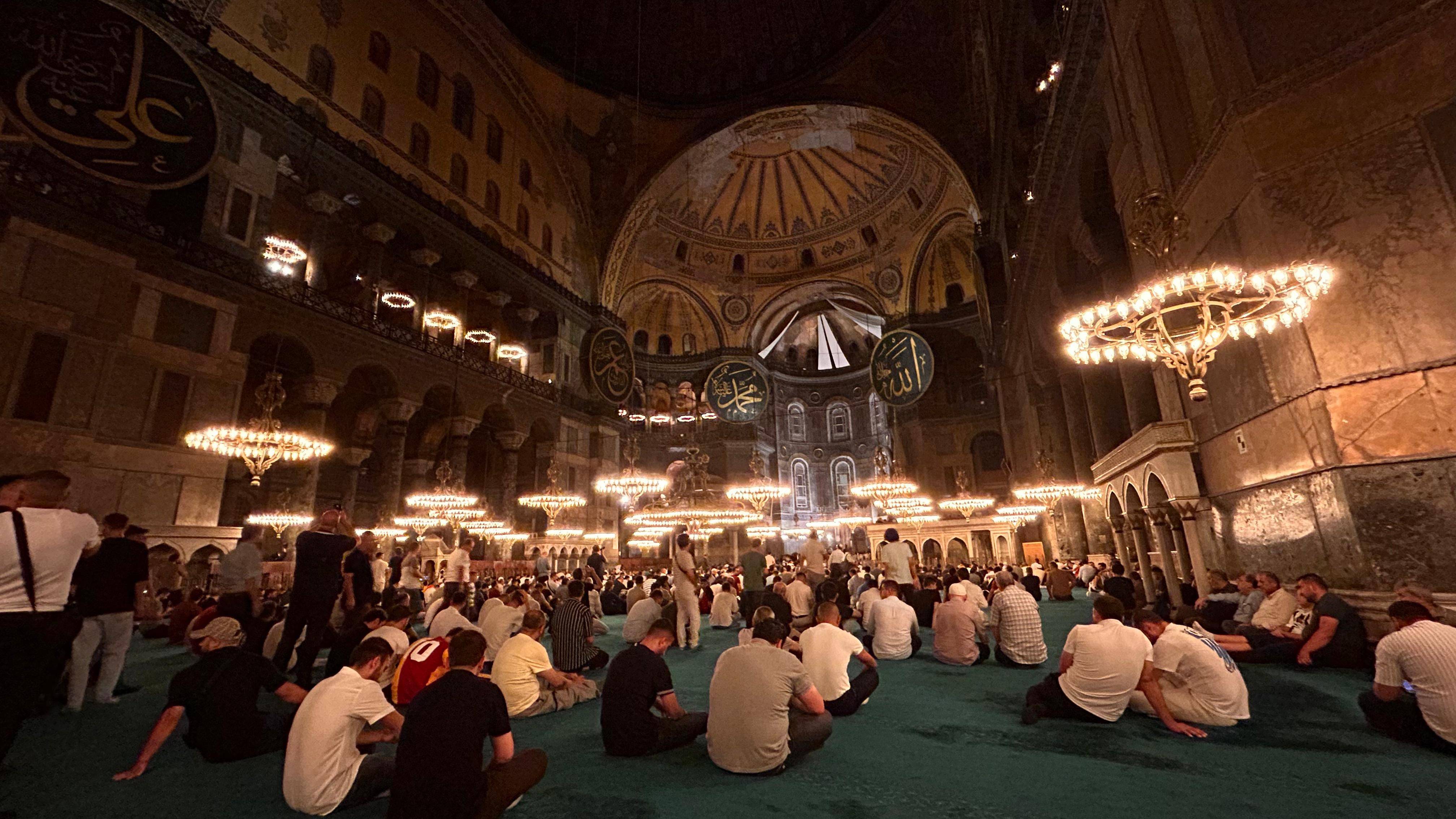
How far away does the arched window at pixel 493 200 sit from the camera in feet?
51.1

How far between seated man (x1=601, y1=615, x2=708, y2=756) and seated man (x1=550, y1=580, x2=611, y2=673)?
1959mm

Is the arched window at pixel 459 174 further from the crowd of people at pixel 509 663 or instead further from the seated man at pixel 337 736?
the seated man at pixel 337 736

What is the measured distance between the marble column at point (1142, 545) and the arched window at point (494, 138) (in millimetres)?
16850

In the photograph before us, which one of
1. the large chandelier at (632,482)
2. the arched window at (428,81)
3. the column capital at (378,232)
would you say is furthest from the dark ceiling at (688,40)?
the large chandelier at (632,482)

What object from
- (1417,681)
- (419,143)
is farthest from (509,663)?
(419,143)

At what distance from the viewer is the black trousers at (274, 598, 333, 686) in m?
4.12

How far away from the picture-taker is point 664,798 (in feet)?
7.88

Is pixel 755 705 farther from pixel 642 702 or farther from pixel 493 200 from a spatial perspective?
pixel 493 200

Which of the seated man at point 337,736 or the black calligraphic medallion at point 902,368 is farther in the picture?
the black calligraphic medallion at point 902,368

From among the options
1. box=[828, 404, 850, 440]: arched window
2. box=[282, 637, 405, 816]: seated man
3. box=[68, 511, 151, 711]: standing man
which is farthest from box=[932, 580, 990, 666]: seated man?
box=[828, 404, 850, 440]: arched window

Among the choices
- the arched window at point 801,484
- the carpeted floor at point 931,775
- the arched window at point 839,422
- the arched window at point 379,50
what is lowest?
the carpeted floor at point 931,775

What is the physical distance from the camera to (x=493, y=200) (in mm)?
15781

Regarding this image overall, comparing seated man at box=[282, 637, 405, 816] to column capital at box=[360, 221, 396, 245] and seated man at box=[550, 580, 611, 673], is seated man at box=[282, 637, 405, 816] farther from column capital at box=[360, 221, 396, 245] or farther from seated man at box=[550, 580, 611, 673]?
column capital at box=[360, 221, 396, 245]

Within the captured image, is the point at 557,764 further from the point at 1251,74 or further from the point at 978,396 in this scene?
the point at 978,396
